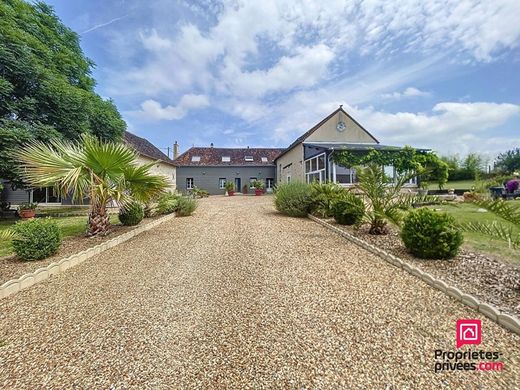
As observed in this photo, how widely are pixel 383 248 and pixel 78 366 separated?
4944mm

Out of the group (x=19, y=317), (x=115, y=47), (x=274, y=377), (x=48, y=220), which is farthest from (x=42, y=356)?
(x=115, y=47)

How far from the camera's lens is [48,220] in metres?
4.89

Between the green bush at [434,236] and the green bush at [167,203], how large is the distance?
8150 millimetres

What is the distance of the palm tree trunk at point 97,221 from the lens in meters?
6.31

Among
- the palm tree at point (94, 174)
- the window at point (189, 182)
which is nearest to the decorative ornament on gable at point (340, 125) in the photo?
the window at point (189, 182)

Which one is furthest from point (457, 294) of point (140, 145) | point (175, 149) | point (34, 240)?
point (175, 149)

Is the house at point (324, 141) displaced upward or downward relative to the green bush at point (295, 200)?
upward

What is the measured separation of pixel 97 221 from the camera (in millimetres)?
6328

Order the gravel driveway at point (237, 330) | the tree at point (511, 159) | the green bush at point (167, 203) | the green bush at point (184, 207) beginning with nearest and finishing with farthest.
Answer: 1. the gravel driveway at point (237, 330)
2. the green bush at point (167, 203)
3. the green bush at point (184, 207)
4. the tree at point (511, 159)

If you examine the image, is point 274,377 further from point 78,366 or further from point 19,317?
point 19,317

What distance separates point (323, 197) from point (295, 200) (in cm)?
132

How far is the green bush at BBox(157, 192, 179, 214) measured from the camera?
9938mm

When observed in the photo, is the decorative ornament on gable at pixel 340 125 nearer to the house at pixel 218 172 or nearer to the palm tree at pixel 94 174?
the house at pixel 218 172

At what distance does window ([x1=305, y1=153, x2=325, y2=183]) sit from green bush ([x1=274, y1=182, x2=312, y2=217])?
20.6ft
